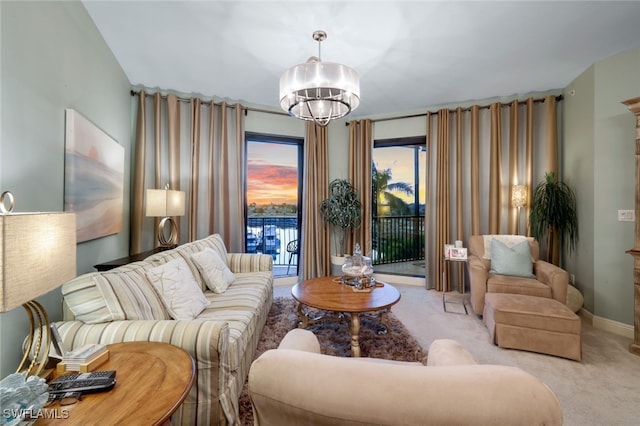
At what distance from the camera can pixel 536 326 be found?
2.33 m

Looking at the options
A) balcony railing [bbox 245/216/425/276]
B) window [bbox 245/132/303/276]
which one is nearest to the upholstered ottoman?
balcony railing [bbox 245/216/425/276]

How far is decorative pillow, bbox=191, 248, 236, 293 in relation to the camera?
257 centimetres

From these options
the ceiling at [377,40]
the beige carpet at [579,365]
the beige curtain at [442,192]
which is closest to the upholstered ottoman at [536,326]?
the beige carpet at [579,365]

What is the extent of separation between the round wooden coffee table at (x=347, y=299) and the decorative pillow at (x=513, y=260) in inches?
59.5

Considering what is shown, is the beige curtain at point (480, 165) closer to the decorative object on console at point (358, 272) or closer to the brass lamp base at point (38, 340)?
the decorative object on console at point (358, 272)

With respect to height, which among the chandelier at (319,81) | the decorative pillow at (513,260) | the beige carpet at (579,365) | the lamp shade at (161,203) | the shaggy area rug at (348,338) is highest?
the chandelier at (319,81)

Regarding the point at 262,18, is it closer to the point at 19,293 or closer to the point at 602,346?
the point at 19,293

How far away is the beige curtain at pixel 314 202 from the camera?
14.9ft

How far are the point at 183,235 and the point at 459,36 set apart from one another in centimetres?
395

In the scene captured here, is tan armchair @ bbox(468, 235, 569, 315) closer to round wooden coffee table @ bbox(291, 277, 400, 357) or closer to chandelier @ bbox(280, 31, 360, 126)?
round wooden coffee table @ bbox(291, 277, 400, 357)

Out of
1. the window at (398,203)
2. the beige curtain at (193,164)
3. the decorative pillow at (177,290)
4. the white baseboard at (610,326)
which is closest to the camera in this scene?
the decorative pillow at (177,290)

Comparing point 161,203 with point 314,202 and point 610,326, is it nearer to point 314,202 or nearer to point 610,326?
point 314,202

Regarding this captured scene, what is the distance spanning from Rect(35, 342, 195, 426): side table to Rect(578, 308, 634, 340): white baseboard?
3962 millimetres

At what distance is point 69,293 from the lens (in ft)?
4.90
